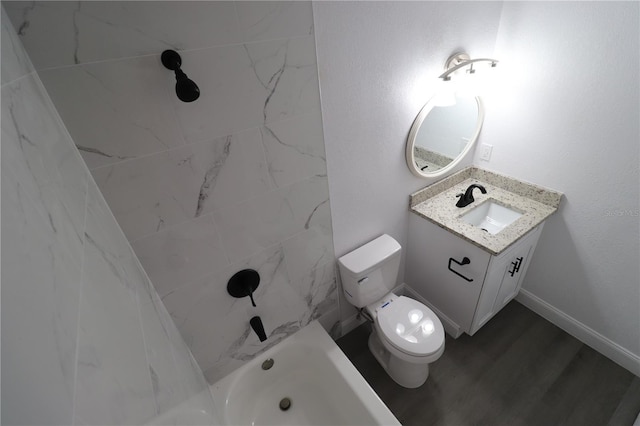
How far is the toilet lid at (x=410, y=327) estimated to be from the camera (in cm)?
141

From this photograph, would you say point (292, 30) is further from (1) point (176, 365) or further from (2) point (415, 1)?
(1) point (176, 365)

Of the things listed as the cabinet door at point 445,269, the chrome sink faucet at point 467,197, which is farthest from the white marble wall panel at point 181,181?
the chrome sink faucet at point 467,197

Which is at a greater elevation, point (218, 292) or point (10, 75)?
point (10, 75)

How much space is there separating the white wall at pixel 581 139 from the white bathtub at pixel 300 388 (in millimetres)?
1435

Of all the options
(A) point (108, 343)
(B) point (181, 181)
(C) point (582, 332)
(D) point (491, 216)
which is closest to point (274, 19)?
(B) point (181, 181)

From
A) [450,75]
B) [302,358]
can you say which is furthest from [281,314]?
[450,75]

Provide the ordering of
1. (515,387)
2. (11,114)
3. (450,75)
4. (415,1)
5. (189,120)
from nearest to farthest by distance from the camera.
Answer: (11,114) < (189,120) < (415,1) < (450,75) < (515,387)

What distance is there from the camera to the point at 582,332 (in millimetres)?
1745

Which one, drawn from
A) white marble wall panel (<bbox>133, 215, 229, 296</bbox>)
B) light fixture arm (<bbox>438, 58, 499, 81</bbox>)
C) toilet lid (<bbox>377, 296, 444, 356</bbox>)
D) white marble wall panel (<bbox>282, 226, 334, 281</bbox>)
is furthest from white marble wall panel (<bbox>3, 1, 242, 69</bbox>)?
toilet lid (<bbox>377, 296, 444, 356</bbox>)

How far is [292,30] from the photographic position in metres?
0.99

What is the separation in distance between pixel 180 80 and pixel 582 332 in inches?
97.5

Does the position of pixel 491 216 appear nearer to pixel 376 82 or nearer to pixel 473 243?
pixel 473 243

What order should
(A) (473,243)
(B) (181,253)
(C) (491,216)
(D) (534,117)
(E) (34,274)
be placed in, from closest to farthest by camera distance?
(E) (34,274) < (B) (181,253) < (A) (473,243) < (D) (534,117) < (C) (491,216)

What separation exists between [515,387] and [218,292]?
1.68m
